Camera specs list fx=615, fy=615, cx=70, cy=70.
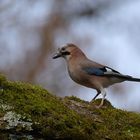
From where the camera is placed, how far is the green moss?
3.21 m

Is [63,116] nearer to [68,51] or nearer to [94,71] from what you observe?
[94,71]

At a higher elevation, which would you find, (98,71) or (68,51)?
(68,51)

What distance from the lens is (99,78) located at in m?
5.31

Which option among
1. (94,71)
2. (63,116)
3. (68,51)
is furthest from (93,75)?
(63,116)

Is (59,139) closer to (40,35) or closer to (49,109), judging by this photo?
(49,109)

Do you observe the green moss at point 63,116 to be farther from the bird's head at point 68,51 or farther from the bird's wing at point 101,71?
the bird's head at point 68,51

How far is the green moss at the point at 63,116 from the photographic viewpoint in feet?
10.5

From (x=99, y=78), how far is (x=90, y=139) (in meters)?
2.06

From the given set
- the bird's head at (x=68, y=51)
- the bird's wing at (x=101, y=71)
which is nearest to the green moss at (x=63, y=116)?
the bird's wing at (x=101, y=71)

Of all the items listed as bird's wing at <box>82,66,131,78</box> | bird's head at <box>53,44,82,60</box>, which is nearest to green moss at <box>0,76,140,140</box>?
bird's wing at <box>82,66,131,78</box>

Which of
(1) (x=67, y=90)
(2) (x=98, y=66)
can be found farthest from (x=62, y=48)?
(1) (x=67, y=90)

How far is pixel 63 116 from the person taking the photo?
3.31 m

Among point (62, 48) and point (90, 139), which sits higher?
point (62, 48)

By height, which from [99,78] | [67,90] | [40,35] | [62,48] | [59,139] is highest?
[40,35]
